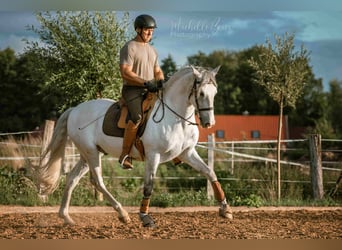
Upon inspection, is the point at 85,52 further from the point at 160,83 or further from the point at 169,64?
the point at 169,64

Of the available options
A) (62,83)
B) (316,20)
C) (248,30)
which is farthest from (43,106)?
(316,20)

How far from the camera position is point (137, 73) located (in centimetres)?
573

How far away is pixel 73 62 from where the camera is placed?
8109 millimetres

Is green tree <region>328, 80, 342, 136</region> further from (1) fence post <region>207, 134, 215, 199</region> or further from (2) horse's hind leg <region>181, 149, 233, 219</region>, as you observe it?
(2) horse's hind leg <region>181, 149, 233, 219</region>

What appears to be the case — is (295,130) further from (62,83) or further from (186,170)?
(62,83)

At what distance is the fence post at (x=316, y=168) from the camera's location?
9.33 meters

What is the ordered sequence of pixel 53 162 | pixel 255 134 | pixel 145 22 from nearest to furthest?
1. pixel 145 22
2. pixel 53 162
3. pixel 255 134

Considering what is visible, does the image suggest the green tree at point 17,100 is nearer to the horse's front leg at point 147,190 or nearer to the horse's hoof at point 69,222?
the horse's hoof at point 69,222

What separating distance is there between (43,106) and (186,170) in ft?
32.2

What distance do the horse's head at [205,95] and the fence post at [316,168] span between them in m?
4.81

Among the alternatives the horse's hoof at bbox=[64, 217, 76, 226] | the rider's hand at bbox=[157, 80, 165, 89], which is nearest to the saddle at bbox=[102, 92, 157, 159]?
the rider's hand at bbox=[157, 80, 165, 89]

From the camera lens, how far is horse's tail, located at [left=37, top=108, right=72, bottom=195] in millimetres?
6629

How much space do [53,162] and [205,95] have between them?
258 cm

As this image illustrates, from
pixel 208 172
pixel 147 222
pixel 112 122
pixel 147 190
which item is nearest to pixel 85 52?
pixel 112 122
